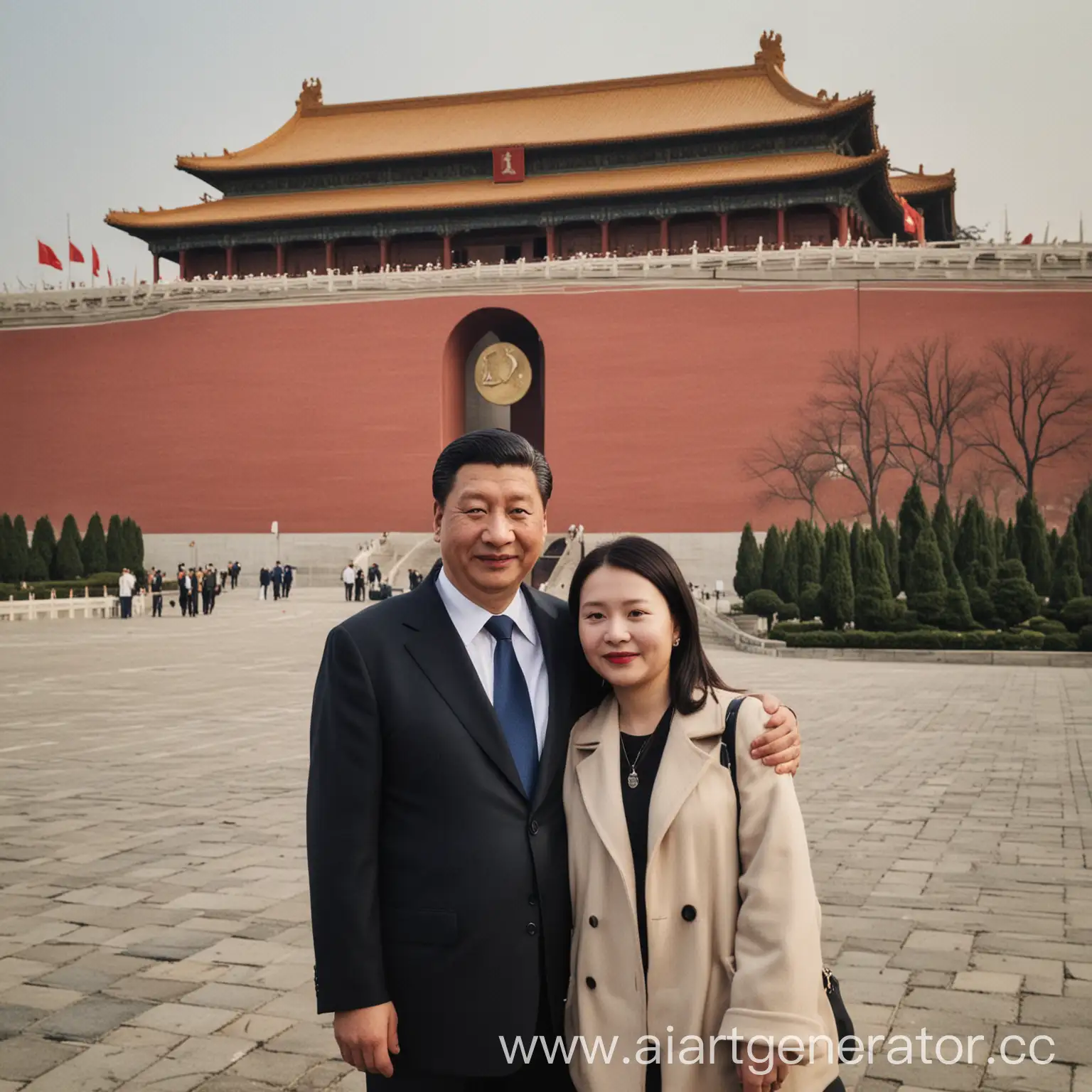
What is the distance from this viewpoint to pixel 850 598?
46.8ft

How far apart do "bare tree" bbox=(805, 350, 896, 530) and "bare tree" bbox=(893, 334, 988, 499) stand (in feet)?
0.80

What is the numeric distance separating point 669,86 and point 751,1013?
27.3 m

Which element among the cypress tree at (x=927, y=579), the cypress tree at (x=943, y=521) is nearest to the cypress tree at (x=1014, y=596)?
the cypress tree at (x=927, y=579)

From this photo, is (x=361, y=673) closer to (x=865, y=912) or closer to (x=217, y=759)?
(x=865, y=912)

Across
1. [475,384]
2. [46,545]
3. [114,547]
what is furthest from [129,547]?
[475,384]

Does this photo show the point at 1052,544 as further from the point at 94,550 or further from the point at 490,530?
the point at 94,550

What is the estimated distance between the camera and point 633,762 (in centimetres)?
182

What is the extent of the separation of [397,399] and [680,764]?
76.7 ft

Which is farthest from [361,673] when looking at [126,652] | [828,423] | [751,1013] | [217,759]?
[828,423]

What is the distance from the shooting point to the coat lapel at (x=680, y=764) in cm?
172

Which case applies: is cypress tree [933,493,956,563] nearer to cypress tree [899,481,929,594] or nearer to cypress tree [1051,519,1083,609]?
cypress tree [899,481,929,594]

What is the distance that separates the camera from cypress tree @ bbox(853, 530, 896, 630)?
545 inches

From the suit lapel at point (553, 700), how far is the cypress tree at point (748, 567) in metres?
16.5

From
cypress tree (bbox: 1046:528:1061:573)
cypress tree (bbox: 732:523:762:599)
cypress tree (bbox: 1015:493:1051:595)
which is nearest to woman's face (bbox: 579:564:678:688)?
cypress tree (bbox: 1015:493:1051:595)
